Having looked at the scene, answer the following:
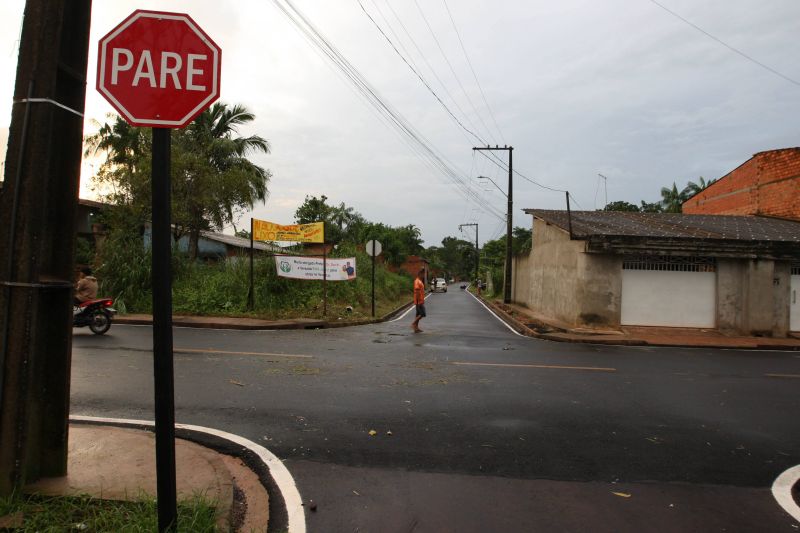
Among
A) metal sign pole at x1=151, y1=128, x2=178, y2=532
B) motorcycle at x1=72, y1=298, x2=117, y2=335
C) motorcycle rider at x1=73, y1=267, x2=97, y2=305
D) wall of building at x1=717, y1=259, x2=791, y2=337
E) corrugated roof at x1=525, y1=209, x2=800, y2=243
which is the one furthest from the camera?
corrugated roof at x1=525, y1=209, x2=800, y2=243

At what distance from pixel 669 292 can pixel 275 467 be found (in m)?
16.0

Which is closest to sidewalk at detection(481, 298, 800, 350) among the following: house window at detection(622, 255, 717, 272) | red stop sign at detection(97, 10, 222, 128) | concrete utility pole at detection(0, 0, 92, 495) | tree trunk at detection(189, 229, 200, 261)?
house window at detection(622, 255, 717, 272)

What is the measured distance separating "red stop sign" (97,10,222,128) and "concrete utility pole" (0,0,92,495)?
36.6 inches

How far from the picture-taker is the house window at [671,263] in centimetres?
1662

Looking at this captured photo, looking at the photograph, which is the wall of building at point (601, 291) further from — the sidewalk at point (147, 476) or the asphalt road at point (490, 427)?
the sidewalk at point (147, 476)

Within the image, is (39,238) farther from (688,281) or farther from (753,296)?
(753,296)

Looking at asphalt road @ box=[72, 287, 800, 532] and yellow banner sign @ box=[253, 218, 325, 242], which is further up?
yellow banner sign @ box=[253, 218, 325, 242]

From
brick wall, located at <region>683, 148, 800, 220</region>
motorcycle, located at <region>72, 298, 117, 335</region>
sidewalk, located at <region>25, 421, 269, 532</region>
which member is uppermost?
brick wall, located at <region>683, 148, 800, 220</region>

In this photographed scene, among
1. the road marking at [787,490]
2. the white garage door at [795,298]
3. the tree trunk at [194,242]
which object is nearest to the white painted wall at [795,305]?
the white garage door at [795,298]

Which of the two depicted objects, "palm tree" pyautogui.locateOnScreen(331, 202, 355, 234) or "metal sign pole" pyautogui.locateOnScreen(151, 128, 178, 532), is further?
"palm tree" pyautogui.locateOnScreen(331, 202, 355, 234)

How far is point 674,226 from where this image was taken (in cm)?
1984

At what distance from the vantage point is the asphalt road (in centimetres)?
369

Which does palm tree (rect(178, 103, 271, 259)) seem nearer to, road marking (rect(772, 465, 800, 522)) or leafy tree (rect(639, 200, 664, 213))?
road marking (rect(772, 465, 800, 522))

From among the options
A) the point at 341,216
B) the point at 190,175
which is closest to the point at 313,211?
the point at 341,216
